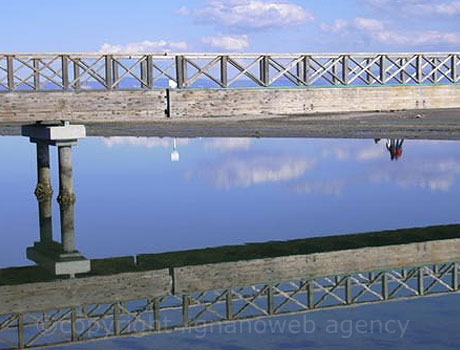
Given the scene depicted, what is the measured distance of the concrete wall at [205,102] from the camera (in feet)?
94.2

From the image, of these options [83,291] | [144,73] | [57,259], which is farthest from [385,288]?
[144,73]

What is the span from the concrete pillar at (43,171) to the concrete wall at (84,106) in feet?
5.37

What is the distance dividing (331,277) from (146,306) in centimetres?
412

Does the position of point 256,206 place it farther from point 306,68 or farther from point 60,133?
point 60,133

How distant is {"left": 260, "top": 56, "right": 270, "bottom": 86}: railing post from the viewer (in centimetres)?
3136

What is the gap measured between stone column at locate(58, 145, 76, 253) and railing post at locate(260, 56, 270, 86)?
670cm

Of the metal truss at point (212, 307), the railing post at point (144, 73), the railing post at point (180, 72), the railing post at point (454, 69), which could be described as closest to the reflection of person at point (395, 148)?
the railing post at point (454, 69)

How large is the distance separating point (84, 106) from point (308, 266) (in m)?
11.2

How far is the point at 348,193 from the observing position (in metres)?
34.5

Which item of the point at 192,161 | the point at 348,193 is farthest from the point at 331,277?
the point at 192,161

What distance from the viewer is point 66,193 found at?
30.1 metres

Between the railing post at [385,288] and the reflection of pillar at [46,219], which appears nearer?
the railing post at [385,288]

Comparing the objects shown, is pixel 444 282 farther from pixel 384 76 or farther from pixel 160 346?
pixel 384 76

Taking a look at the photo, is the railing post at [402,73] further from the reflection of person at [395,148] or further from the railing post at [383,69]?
→ the reflection of person at [395,148]
